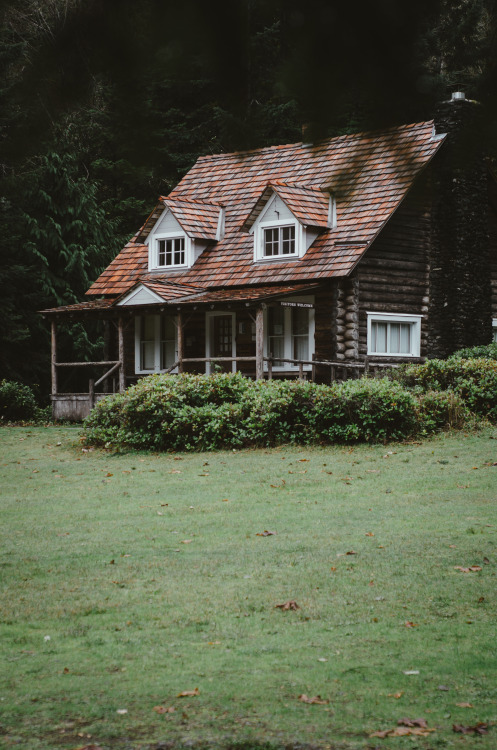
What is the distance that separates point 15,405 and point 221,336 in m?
6.00

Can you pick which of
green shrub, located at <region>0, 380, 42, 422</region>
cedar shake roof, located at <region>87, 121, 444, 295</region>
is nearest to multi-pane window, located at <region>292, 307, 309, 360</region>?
cedar shake roof, located at <region>87, 121, 444, 295</region>

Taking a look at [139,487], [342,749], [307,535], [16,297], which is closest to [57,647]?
[342,749]

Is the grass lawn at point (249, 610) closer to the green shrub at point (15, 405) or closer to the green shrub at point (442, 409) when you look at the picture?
the green shrub at point (442, 409)

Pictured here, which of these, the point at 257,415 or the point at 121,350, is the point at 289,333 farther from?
the point at 257,415

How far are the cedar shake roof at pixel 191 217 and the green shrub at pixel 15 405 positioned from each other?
572cm

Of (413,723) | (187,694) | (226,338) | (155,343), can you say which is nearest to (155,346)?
(155,343)

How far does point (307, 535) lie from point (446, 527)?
1.55m

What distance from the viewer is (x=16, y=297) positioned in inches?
1276

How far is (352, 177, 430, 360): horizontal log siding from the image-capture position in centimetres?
2469

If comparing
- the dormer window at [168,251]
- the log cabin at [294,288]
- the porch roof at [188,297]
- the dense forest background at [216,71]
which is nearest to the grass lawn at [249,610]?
the dense forest background at [216,71]

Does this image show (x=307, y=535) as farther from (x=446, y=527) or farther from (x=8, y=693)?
(x=8, y=693)

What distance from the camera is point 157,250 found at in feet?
94.3

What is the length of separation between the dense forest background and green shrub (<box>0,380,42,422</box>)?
24.7 m

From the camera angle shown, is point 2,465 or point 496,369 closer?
point 2,465
